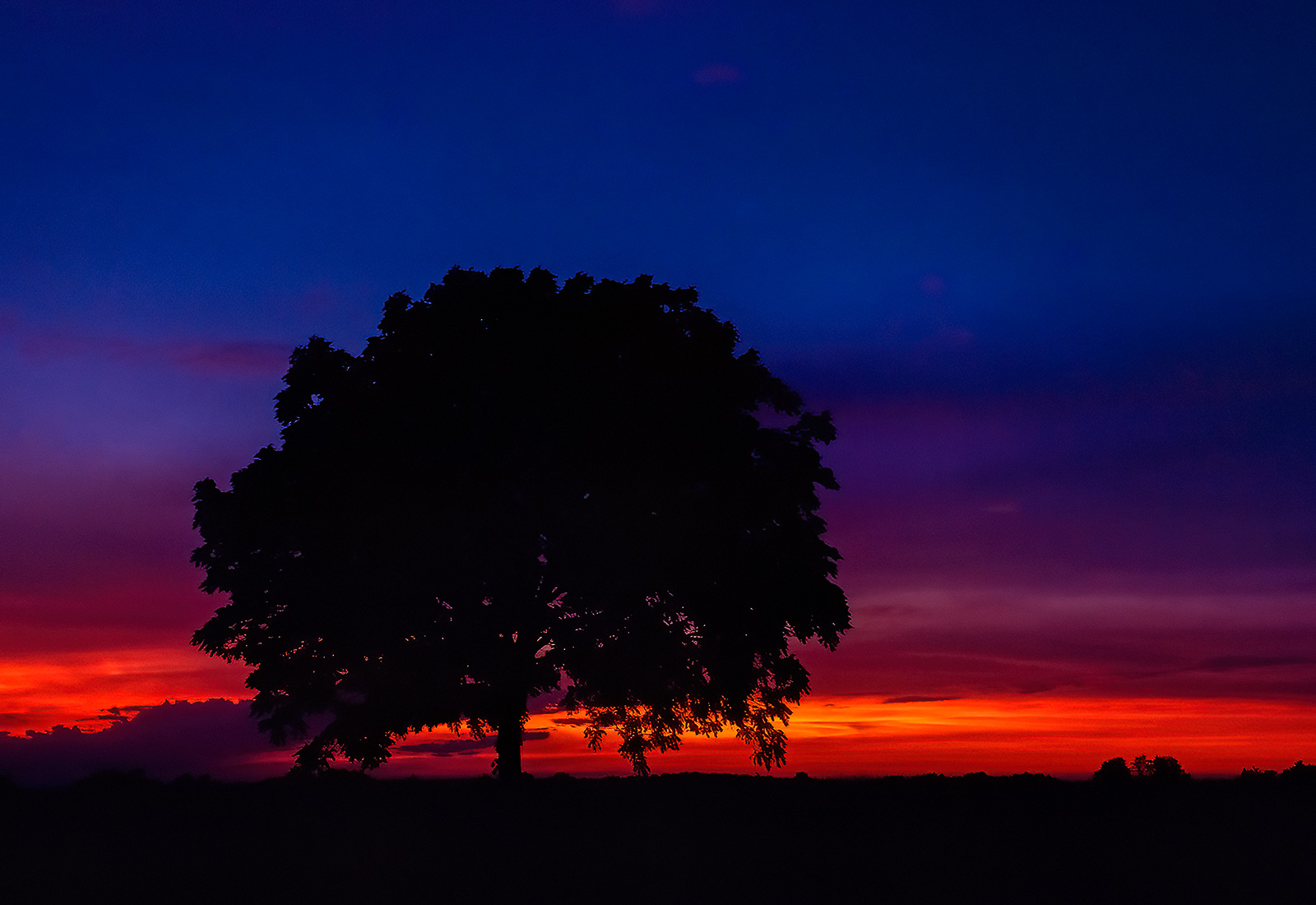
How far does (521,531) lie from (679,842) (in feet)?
34.5

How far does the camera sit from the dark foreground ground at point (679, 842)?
1744cm

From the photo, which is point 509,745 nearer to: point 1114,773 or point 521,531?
point 521,531

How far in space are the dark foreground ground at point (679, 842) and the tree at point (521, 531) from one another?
8.31 feet

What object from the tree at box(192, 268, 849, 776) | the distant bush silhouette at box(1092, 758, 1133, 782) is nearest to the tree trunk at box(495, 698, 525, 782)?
the tree at box(192, 268, 849, 776)

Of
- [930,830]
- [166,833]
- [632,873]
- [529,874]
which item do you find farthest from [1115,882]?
[166,833]

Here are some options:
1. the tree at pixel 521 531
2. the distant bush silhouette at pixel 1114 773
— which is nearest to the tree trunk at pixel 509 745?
the tree at pixel 521 531

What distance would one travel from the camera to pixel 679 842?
2089cm

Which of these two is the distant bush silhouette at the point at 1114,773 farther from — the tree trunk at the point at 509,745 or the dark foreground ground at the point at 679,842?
the tree trunk at the point at 509,745

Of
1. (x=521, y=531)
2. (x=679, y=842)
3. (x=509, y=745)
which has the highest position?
(x=521, y=531)

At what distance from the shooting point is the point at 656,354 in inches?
1289

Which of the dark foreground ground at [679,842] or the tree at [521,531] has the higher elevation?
the tree at [521,531]

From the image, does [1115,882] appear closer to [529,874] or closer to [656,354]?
[529,874]

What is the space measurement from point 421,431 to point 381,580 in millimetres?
3834

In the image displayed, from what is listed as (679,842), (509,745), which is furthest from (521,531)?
(679,842)
